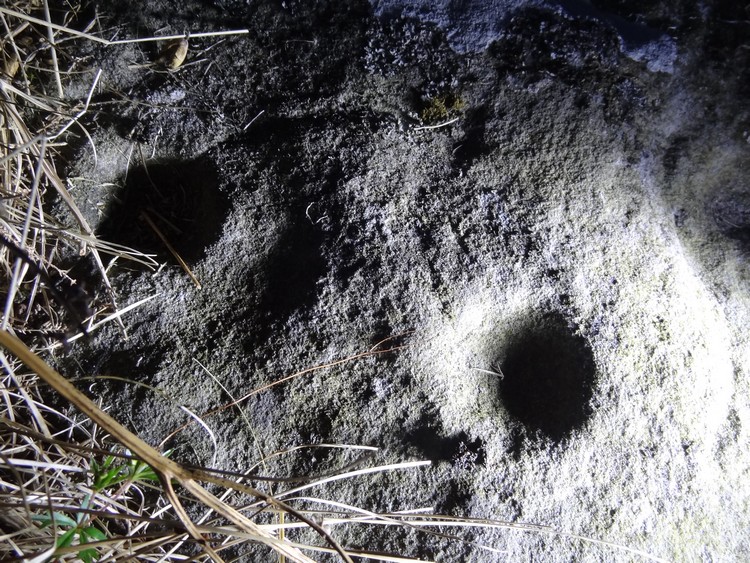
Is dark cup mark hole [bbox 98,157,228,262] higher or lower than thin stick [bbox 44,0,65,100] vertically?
lower

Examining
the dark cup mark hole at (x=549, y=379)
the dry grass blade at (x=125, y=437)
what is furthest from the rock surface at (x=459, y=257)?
the dry grass blade at (x=125, y=437)

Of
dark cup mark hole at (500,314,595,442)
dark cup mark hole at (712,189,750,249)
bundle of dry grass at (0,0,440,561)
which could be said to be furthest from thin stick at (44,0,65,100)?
dark cup mark hole at (712,189,750,249)

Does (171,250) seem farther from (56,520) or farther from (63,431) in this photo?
(56,520)

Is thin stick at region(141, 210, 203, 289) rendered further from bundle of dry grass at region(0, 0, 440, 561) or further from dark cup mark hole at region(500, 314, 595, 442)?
dark cup mark hole at region(500, 314, 595, 442)

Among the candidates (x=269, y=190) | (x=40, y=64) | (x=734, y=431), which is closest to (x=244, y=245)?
(x=269, y=190)

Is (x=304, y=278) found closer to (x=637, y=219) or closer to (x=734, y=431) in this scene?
(x=637, y=219)

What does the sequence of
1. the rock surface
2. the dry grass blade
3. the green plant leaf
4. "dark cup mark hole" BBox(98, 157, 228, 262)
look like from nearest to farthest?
the dry grass blade, the green plant leaf, the rock surface, "dark cup mark hole" BBox(98, 157, 228, 262)

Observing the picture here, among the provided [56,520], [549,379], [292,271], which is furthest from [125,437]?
[549,379]

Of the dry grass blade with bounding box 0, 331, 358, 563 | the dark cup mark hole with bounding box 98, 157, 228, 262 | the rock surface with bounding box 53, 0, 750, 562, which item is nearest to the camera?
the dry grass blade with bounding box 0, 331, 358, 563

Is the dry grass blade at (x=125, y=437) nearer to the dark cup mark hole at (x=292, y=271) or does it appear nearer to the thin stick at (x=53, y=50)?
the dark cup mark hole at (x=292, y=271)
